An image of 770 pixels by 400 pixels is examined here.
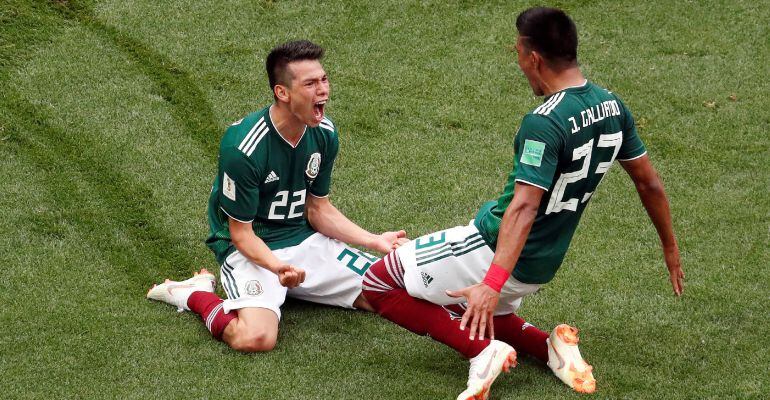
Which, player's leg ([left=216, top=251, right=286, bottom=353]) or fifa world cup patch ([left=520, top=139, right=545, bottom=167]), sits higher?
fifa world cup patch ([left=520, top=139, right=545, bottom=167])

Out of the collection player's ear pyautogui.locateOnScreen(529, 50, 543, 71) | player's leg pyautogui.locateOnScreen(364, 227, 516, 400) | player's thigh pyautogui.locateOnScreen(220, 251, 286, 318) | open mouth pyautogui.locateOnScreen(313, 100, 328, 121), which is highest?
player's ear pyautogui.locateOnScreen(529, 50, 543, 71)

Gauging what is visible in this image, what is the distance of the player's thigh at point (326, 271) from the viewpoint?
6539mm

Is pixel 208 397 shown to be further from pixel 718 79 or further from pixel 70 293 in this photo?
pixel 718 79

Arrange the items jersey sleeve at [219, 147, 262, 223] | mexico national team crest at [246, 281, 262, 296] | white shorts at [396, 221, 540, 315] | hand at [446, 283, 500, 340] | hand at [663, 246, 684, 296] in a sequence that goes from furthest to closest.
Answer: mexico national team crest at [246, 281, 262, 296], jersey sleeve at [219, 147, 262, 223], hand at [663, 246, 684, 296], white shorts at [396, 221, 540, 315], hand at [446, 283, 500, 340]

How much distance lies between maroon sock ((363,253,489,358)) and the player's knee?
1.96ft

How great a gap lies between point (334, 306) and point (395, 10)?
14.9ft

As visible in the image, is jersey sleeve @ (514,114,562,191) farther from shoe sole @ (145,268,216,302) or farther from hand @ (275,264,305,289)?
shoe sole @ (145,268,216,302)

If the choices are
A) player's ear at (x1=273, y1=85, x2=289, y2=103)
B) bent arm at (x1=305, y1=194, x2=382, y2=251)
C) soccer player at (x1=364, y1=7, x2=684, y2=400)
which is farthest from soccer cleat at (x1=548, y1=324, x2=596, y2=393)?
player's ear at (x1=273, y1=85, x2=289, y2=103)

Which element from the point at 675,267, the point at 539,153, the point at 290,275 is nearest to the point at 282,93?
the point at 290,275

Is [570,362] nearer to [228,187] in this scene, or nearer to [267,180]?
[267,180]

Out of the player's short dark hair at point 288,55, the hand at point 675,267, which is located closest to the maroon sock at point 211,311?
the player's short dark hair at point 288,55

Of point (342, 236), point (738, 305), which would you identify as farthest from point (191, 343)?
point (738, 305)

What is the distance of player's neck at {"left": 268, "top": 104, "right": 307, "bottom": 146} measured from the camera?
20.2ft

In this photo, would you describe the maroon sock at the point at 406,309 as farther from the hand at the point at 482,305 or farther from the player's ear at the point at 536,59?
the player's ear at the point at 536,59
